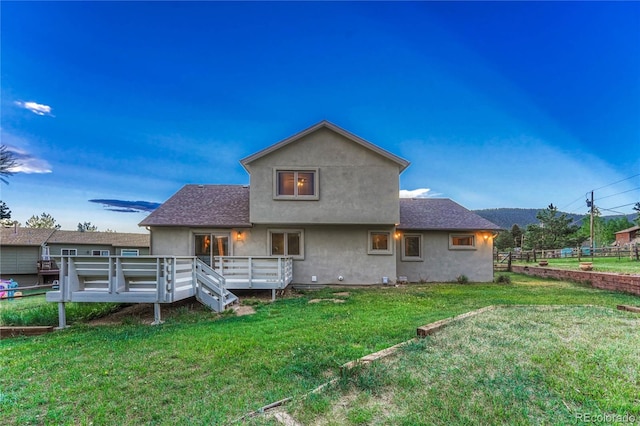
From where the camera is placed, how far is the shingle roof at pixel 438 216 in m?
14.2

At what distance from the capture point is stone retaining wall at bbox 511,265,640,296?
9852 mm

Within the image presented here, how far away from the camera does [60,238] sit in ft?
102

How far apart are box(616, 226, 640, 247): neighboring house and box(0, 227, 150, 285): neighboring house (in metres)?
64.5

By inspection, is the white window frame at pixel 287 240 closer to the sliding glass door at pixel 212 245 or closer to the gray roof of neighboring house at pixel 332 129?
the sliding glass door at pixel 212 245

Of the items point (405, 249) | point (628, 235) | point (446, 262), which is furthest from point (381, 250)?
point (628, 235)

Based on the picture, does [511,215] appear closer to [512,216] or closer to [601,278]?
[512,216]

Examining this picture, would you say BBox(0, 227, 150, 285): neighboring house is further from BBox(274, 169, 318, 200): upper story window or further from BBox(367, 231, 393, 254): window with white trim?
BBox(367, 231, 393, 254): window with white trim

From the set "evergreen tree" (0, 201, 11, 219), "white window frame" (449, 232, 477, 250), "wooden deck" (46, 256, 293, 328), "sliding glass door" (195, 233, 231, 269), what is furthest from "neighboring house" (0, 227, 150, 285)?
"white window frame" (449, 232, 477, 250)

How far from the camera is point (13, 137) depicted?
530 inches

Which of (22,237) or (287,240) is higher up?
(287,240)

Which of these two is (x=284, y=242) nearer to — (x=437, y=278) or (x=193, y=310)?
(x=193, y=310)

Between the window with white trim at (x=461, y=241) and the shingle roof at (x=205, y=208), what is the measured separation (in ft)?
32.5

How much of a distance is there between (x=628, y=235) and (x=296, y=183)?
59718 mm

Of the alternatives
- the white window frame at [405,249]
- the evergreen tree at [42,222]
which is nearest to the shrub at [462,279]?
the white window frame at [405,249]
